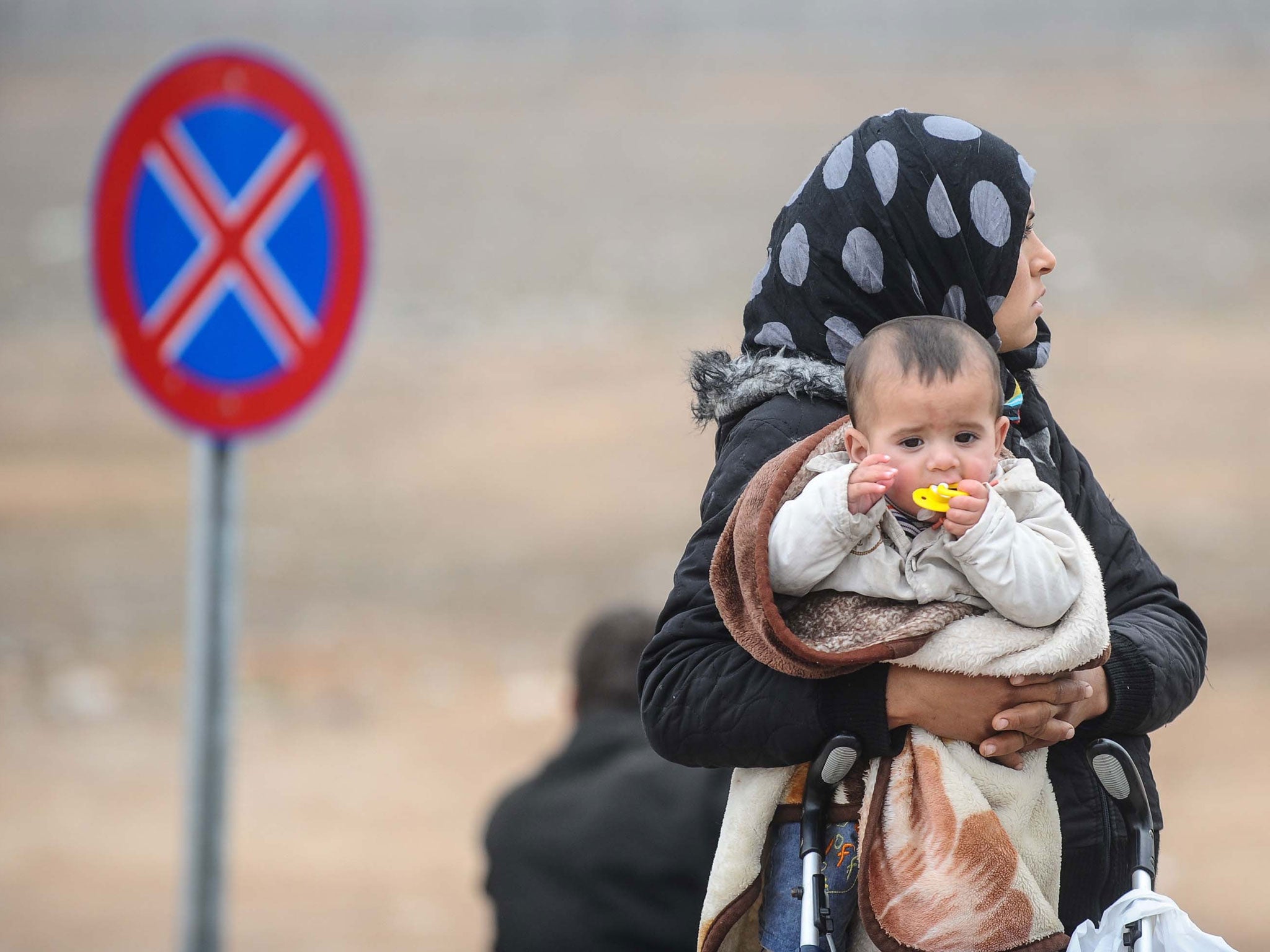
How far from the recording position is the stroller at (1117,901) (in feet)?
6.38

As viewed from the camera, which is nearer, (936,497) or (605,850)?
(936,497)

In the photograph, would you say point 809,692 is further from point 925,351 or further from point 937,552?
point 925,351

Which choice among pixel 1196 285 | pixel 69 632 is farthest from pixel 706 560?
pixel 1196 285

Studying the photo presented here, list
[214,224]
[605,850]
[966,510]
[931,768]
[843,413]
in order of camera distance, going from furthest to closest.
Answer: [214,224], [605,850], [843,413], [931,768], [966,510]

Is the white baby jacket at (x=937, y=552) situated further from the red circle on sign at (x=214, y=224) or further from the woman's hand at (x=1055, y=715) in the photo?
the red circle on sign at (x=214, y=224)

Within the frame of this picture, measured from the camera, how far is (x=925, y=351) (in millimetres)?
1953

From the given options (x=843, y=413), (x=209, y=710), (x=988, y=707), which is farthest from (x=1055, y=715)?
(x=209, y=710)

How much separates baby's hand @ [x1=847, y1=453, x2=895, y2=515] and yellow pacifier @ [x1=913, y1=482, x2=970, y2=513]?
3 cm

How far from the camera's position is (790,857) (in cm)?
210

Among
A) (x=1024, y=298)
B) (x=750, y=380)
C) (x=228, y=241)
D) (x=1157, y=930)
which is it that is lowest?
(x=1157, y=930)

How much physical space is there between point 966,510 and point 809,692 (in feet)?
0.99

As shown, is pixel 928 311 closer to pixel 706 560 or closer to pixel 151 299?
pixel 706 560

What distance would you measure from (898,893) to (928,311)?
73 centimetres

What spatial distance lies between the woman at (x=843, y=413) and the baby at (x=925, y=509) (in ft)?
0.39
